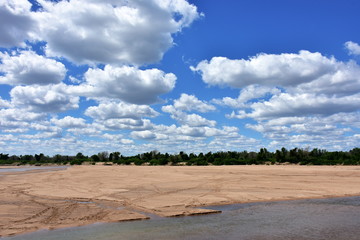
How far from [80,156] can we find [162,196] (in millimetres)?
102658

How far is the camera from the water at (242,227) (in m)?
10.5

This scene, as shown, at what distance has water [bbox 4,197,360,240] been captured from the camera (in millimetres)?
10469

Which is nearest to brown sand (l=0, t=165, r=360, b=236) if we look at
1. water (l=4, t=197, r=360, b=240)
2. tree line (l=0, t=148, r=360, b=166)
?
water (l=4, t=197, r=360, b=240)

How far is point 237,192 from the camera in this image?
1986cm

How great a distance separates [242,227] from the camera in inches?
464

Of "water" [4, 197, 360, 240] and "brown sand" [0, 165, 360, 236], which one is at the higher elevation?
"brown sand" [0, 165, 360, 236]

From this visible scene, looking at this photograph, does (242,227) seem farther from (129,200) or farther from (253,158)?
(253,158)

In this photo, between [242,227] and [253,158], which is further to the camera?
[253,158]

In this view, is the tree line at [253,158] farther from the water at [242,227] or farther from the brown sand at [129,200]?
the water at [242,227]

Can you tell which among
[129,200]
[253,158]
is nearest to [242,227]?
[129,200]

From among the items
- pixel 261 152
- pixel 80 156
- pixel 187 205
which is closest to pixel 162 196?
pixel 187 205

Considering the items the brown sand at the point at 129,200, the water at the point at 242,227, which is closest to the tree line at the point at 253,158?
the brown sand at the point at 129,200

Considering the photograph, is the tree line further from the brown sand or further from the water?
the water

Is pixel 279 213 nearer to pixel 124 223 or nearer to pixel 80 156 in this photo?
pixel 124 223
